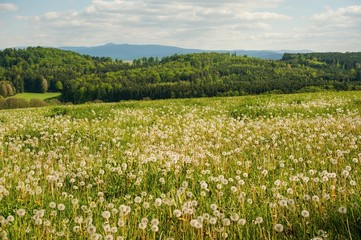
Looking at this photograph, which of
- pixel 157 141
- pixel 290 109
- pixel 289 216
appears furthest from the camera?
pixel 290 109

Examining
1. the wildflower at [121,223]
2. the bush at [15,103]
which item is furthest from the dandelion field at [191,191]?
the bush at [15,103]

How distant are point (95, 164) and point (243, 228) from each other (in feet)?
12.5

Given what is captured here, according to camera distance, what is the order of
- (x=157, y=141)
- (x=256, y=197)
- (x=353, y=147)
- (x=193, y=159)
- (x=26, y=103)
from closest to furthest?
(x=256, y=197) < (x=193, y=159) < (x=353, y=147) < (x=157, y=141) < (x=26, y=103)

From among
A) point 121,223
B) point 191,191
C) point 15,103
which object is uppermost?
point 121,223

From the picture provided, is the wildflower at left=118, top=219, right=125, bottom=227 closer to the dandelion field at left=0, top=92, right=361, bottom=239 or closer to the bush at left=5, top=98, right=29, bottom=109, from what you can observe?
the dandelion field at left=0, top=92, right=361, bottom=239

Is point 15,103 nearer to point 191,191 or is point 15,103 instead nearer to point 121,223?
point 191,191

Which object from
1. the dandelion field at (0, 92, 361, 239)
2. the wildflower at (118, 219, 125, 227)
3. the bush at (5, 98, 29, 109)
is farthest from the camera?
the bush at (5, 98, 29, 109)

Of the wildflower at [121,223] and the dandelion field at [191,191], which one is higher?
the wildflower at [121,223]

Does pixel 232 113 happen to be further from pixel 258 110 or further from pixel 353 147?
pixel 353 147

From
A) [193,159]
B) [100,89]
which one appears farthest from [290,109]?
[100,89]

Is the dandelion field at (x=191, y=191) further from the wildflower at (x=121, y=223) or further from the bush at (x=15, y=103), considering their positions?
the bush at (x=15, y=103)

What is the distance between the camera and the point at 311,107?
17.0 metres

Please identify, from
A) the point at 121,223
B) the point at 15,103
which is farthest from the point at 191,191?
the point at 15,103

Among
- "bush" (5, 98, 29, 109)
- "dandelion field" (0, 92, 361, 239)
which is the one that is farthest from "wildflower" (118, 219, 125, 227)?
"bush" (5, 98, 29, 109)
